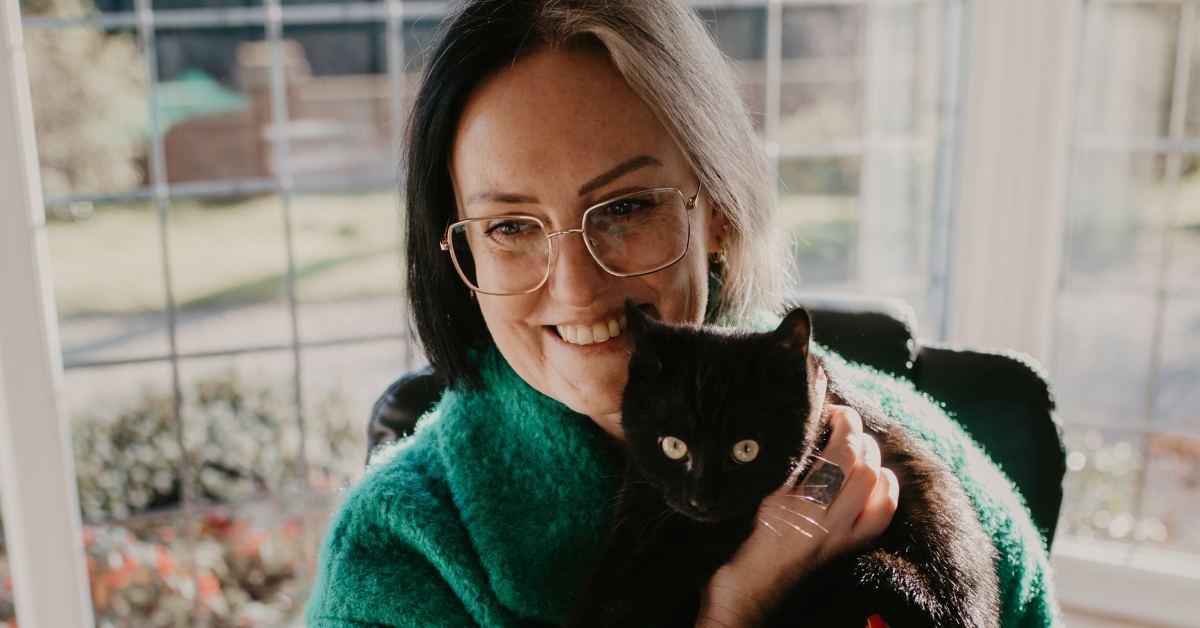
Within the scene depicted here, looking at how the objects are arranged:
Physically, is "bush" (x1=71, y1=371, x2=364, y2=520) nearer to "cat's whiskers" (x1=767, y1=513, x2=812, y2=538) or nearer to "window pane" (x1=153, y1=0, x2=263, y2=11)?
"window pane" (x1=153, y1=0, x2=263, y2=11)

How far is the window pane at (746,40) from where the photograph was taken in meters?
2.70

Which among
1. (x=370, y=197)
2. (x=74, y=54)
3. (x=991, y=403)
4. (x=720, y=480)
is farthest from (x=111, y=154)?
(x=991, y=403)

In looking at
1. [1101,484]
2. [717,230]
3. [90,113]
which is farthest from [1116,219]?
[90,113]

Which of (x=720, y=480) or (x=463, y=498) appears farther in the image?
(x=463, y=498)

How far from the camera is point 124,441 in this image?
269cm

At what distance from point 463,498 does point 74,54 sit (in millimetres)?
2051

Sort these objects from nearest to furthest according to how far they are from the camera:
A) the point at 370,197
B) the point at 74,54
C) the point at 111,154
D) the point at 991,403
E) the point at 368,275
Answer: the point at 991,403 < the point at 74,54 < the point at 111,154 < the point at 370,197 < the point at 368,275

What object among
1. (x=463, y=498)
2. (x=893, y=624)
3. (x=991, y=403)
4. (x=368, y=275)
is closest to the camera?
(x=893, y=624)

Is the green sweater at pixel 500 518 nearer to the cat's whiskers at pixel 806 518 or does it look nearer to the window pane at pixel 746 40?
the cat's whiskers at pixel 806 518

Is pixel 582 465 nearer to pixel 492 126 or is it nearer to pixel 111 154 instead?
pixel 492 126

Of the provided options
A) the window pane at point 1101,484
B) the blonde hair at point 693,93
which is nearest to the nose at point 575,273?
the blonde hair at point 693,93

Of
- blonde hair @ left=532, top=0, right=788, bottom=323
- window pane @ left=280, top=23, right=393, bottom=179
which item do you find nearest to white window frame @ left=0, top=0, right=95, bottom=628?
window pane @ left=280, top=23, right=393, bottom=179

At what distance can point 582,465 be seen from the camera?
3.93ft

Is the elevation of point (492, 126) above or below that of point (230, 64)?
below
